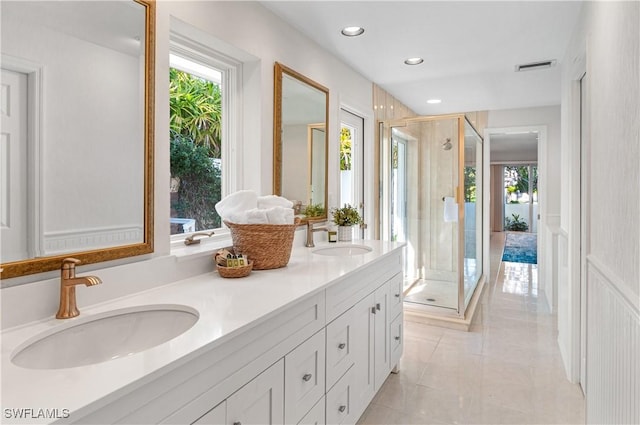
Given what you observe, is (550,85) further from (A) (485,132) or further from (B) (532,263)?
(B) (532,263)

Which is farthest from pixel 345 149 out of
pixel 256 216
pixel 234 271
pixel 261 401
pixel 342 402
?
pixel 261 401

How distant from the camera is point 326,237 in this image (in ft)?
9.27

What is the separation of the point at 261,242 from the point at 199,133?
727mm

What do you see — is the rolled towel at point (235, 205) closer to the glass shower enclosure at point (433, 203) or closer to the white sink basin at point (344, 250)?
the white sink basin at point (344, 250)

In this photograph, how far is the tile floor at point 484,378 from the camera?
2.10 meters

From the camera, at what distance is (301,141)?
255cm

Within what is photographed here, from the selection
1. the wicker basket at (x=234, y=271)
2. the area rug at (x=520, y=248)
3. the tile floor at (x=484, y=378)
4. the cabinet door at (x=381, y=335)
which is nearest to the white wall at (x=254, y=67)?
the wicker basket at (x=234, y=271)

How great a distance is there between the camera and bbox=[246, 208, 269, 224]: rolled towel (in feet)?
5.68

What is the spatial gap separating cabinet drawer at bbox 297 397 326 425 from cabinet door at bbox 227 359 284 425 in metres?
0.19

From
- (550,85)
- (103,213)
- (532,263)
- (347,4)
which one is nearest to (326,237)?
(347,4)

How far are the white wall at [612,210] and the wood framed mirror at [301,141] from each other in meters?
1.50

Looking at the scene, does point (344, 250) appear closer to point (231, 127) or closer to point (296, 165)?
point (296, 165)

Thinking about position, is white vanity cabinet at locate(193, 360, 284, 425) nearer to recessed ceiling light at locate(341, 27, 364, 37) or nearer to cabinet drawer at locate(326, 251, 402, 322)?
cabinet drawer at locate(326, 251, 402, 322)

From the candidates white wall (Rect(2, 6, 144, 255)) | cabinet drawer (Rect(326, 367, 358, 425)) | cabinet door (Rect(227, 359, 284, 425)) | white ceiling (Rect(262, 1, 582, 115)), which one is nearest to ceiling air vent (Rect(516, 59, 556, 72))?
white ceiling (Rect(262, 1, 582, 115))
